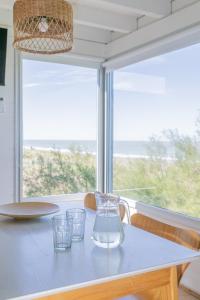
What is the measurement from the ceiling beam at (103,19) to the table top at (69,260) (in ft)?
7.33

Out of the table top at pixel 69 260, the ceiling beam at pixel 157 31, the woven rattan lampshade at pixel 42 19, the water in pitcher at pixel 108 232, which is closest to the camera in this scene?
the table top at pixel 69 260

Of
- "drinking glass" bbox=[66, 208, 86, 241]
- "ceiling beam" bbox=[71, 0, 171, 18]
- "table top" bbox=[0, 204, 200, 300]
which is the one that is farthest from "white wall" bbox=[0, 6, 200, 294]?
"drinking glass" bbox=[66, 208, 86, 241]

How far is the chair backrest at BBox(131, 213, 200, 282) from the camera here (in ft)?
4.59

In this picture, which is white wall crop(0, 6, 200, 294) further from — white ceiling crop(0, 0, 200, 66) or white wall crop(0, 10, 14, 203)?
white ceiling crop(0, 0, 200, 66)

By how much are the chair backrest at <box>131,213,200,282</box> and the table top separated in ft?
0.31

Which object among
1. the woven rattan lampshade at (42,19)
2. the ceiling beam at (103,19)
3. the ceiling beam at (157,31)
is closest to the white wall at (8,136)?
the ceiling beam at (103,19)

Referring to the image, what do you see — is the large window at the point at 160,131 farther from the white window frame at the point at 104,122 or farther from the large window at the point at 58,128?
the large window at the point at 58,128

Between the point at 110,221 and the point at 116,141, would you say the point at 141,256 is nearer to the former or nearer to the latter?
the point at 110,221

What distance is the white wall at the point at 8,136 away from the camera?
3.17 meters

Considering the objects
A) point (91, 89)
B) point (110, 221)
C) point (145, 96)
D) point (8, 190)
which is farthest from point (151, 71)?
point (110, 221)

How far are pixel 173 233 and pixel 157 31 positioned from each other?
206 cm

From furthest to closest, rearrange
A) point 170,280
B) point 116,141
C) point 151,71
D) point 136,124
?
point 116,141 → point 136,124 → point 151,71 → point 170,280

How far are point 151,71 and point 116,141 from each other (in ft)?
3.16

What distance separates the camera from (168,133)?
2.95 meters
